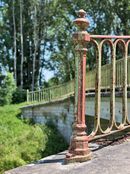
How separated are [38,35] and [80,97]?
38978 millimetres

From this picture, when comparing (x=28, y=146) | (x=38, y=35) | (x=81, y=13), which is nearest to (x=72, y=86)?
(x=28, y=146)

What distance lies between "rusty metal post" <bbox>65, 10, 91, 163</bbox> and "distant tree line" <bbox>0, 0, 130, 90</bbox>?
3563cm

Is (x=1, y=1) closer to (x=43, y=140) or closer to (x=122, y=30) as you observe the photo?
(x=122, y=30)

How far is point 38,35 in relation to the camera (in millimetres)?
43312

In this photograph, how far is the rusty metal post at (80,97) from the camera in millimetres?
4618

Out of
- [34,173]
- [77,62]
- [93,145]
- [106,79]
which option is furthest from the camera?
[106,79]

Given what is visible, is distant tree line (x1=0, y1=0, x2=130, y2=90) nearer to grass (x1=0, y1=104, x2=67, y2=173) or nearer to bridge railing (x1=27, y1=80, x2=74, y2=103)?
bridge railing (x1=27, y1=80, x2=74, y2=103)

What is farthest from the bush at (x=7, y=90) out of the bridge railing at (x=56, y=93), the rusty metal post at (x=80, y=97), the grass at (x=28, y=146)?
the rusty metal post at (x=80, y=97)

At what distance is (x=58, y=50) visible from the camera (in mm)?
44594

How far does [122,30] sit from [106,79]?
29.0 meters

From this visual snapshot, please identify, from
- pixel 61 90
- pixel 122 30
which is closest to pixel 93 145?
pixel 61 90

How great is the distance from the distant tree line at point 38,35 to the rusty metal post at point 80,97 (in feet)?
117

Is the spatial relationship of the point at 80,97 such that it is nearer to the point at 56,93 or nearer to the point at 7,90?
the point at 56,93

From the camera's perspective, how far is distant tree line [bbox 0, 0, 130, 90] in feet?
136
